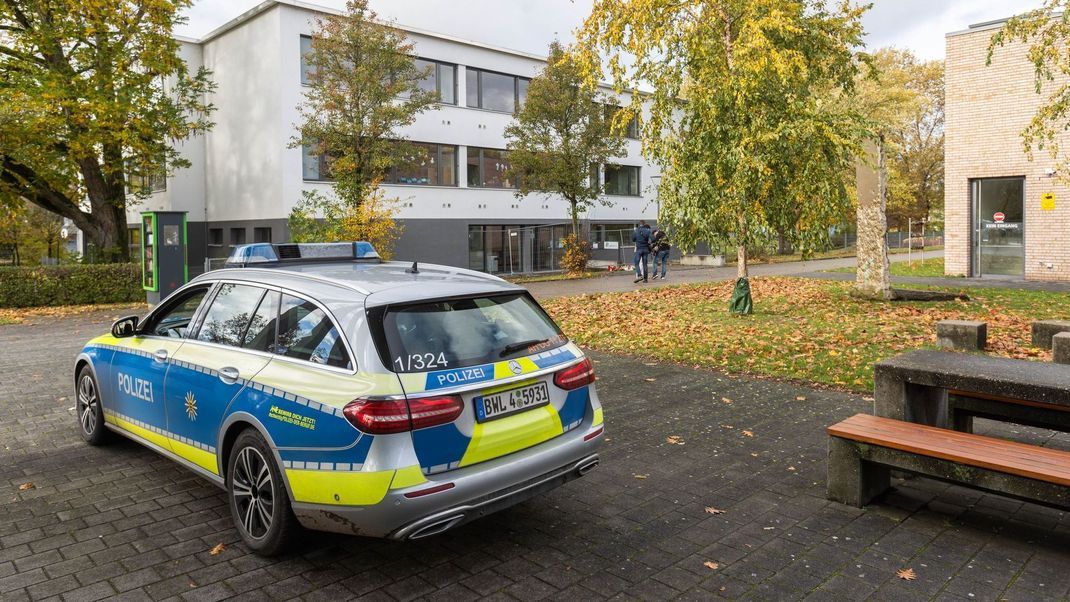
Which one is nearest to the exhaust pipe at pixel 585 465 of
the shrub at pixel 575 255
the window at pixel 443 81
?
the shrub at pixel 575 255

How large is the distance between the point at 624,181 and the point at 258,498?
124 feet

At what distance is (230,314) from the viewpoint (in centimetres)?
470

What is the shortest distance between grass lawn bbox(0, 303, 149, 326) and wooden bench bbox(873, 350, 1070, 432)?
1731 cm

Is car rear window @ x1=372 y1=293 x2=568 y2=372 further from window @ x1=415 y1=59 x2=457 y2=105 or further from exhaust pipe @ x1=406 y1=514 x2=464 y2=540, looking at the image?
window @ x1=415 y1=59 x2=457 y2=105

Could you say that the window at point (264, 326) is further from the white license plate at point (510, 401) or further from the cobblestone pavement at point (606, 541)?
the white license plate at point (510, 401)

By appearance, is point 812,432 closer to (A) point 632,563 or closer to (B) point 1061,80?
(A) point 632,563

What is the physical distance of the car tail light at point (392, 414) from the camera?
3.51 meters

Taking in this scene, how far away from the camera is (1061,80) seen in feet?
65.8

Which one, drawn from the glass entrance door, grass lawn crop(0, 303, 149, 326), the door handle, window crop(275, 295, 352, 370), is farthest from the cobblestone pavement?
the glass entrance door

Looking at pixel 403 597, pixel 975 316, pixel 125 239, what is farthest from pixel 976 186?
pixel 125 239

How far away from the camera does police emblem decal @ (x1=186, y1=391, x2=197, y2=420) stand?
4535mm

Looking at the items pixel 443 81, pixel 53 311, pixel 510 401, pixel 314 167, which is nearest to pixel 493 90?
pixel 443 81

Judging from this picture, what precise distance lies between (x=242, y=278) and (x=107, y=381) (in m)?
1.88

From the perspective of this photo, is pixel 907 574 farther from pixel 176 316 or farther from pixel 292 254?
pixel 176 316
